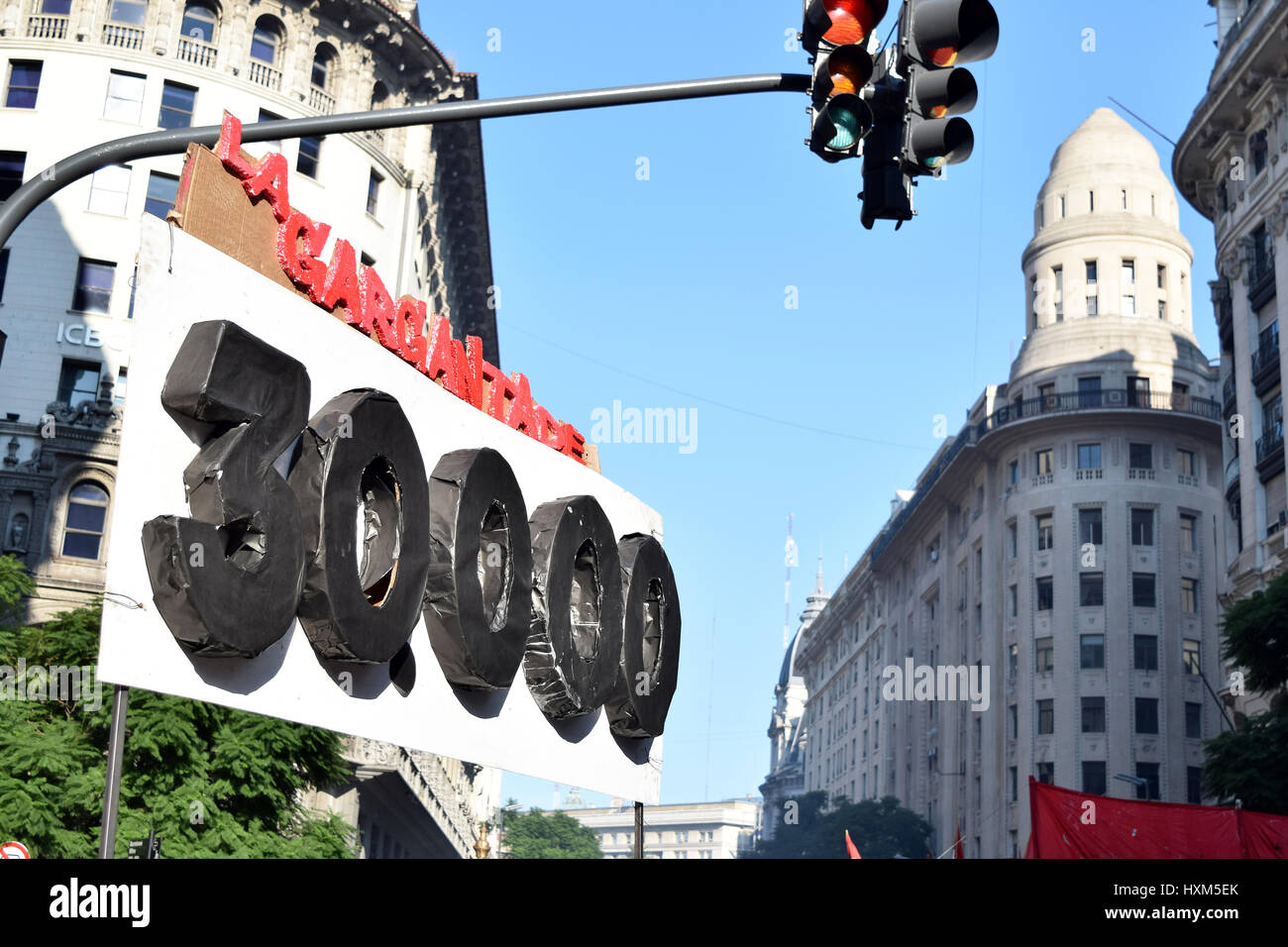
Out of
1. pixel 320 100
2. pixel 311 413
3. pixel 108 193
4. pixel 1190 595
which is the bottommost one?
pixel 311 413

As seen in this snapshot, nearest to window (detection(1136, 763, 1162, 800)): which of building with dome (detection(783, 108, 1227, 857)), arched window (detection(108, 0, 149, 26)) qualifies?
building with dome (detection(783, 108, 1227, 857))

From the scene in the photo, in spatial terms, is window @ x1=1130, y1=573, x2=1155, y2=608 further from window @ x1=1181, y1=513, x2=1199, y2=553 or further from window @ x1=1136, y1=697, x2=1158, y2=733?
window @ x1=1136, y1=697, x2=1158, y2=733

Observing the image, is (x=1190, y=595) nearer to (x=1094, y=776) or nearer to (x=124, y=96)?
(x=1094, y=776)

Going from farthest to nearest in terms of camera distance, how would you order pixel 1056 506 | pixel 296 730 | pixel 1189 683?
pixel 1056 506 < pixel 1189 683 < pixel 296 730

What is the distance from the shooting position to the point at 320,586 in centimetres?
1016

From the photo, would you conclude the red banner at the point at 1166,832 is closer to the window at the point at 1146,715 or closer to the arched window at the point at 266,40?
the arched window at the point at 266,40

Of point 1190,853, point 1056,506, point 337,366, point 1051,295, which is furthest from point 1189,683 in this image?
point 337,366

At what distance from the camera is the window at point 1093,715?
84938mm

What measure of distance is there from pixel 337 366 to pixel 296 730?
2002 centimetres

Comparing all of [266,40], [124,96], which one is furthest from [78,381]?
[266,40]

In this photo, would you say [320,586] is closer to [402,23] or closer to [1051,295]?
[402,23]

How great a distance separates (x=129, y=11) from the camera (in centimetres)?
5038

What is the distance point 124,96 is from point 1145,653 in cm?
6369

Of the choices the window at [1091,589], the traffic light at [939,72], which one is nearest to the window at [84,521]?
the traffic light at [939,72]
